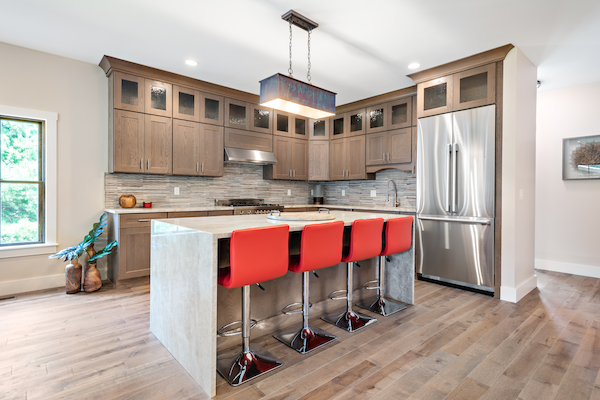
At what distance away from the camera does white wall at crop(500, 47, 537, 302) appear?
11.2 feet

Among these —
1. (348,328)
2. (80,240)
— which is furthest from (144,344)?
(80,240)

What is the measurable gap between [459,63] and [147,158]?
13.2ft

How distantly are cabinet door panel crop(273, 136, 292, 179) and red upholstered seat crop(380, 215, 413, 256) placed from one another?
298 centimetres

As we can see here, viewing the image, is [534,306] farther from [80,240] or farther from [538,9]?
[80,240]

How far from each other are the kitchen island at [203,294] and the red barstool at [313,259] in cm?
11

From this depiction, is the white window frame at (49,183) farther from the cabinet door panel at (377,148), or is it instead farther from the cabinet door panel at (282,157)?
the cabinet door panel at (377,148)

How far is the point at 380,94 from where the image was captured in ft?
16.9

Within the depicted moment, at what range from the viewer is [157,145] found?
4250 millimetres

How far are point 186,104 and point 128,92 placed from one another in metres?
0.74

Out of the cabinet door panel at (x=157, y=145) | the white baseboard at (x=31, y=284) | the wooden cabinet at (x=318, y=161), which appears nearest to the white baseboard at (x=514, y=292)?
the wooden cabinet at (x=318, y=161)

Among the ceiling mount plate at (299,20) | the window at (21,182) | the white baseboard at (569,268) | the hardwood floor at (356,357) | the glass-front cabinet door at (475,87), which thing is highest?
the ceiling mount plate at (299,20)

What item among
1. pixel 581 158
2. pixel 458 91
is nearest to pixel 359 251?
pixel 458 91

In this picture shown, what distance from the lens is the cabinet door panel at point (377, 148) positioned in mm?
5094

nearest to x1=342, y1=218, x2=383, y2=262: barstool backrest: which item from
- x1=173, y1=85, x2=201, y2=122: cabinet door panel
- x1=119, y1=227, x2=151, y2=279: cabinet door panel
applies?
x1=119, y1=227, x2=151, y2=279: cabinet door panel
